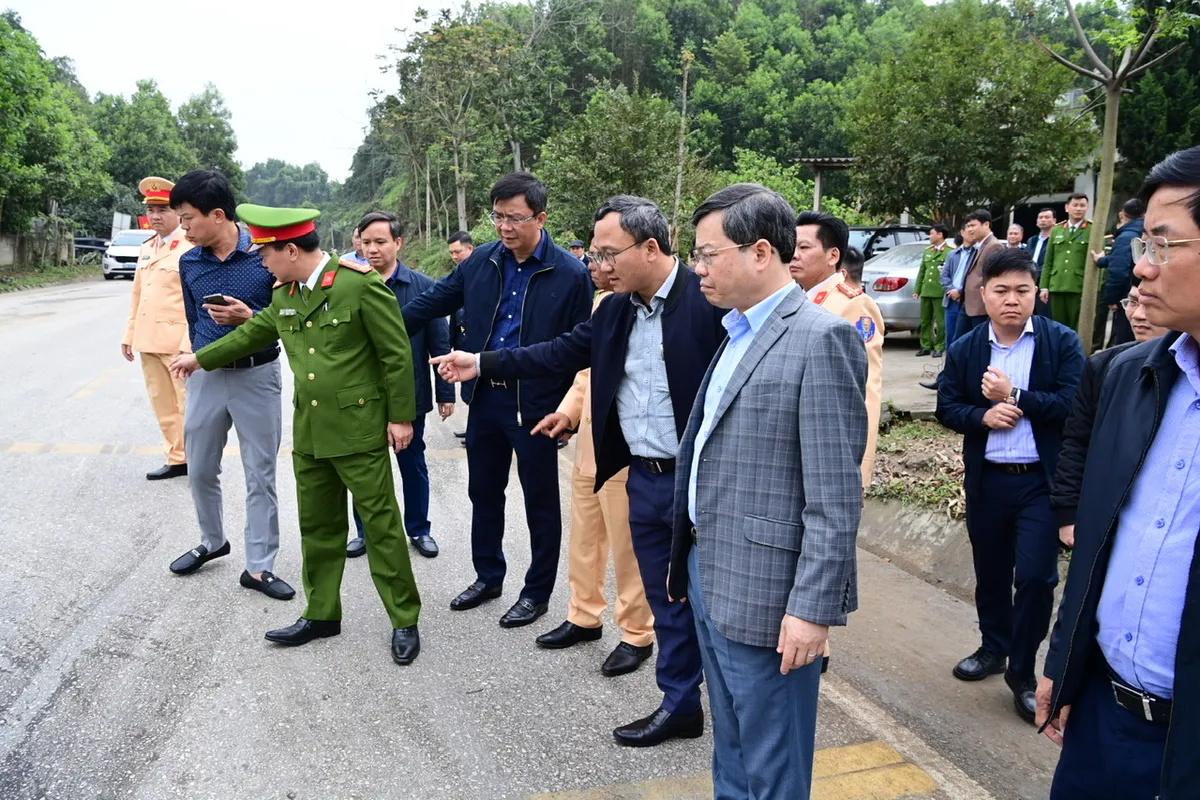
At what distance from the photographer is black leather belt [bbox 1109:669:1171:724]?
176cm

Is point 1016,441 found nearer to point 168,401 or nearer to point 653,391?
point 653,391

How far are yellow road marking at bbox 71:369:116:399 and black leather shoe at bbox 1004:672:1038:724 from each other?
9.26 meters

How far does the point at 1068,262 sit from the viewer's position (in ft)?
29.6

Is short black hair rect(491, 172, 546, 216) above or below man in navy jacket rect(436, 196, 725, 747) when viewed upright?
above

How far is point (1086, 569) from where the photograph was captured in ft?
6.27

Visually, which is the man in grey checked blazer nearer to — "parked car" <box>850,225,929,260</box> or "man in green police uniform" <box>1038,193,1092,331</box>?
"man in green police uniform" <box>1038,193,1092,331</box>

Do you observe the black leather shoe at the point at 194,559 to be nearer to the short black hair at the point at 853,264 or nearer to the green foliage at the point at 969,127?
the short black hair at the point at 853,264

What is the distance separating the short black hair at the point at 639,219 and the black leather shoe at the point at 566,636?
1820 mm

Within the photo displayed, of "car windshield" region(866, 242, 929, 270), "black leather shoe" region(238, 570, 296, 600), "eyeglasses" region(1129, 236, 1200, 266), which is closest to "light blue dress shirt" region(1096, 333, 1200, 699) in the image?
"eyeglasses" region(1129, 236, 1200, 266)

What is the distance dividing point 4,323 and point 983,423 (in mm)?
16948

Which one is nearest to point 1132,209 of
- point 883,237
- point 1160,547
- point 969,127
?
point 1160,547

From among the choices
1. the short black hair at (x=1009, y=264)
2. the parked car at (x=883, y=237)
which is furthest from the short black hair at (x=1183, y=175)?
the parked car at (x=883, y=237)

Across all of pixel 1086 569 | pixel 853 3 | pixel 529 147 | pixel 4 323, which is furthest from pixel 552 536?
pixel 853 3

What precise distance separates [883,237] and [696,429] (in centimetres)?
1399
